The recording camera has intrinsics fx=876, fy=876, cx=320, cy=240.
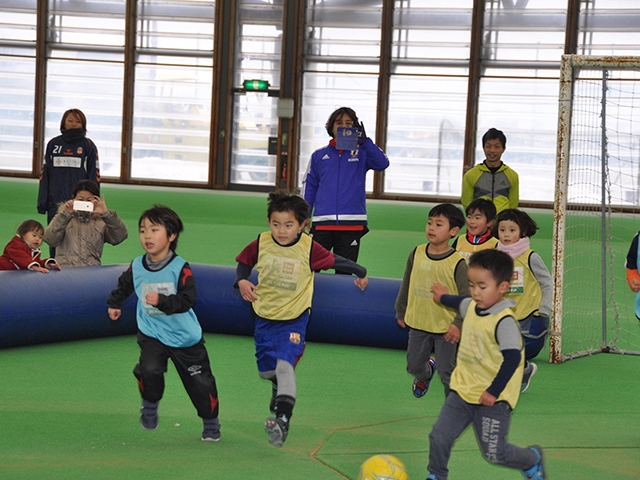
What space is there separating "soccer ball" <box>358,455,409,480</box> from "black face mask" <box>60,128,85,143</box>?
5.18 meters

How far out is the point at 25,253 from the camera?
5910 mm

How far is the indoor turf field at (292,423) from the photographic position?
359 cm

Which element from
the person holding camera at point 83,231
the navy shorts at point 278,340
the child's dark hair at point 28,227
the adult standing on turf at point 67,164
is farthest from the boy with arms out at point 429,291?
the adult standing on turf at point 67,164

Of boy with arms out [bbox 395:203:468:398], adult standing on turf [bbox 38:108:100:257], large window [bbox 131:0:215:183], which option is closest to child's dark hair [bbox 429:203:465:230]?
boy with arms out [bbox 395:203:468:398]

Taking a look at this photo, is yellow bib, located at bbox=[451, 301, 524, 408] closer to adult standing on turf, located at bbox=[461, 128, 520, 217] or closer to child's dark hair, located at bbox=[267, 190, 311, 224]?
child's dark hair, located at bbox=[267, 190, 311, 224]

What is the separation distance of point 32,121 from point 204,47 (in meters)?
3.67

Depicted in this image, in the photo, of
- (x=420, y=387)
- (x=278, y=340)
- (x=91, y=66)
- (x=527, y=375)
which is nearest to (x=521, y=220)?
(x=527, y=375)

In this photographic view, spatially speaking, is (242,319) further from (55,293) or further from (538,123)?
(538,123)

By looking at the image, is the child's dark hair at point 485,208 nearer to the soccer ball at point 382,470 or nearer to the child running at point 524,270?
the child running at point 524,270

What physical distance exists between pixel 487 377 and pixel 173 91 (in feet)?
47.9

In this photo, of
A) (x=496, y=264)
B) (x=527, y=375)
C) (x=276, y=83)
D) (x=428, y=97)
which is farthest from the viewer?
(x=276, y=83)

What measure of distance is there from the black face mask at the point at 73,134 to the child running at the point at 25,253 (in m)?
1.77

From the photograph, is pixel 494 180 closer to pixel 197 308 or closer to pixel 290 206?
pixel 197 308

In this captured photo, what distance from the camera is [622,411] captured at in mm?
4672
